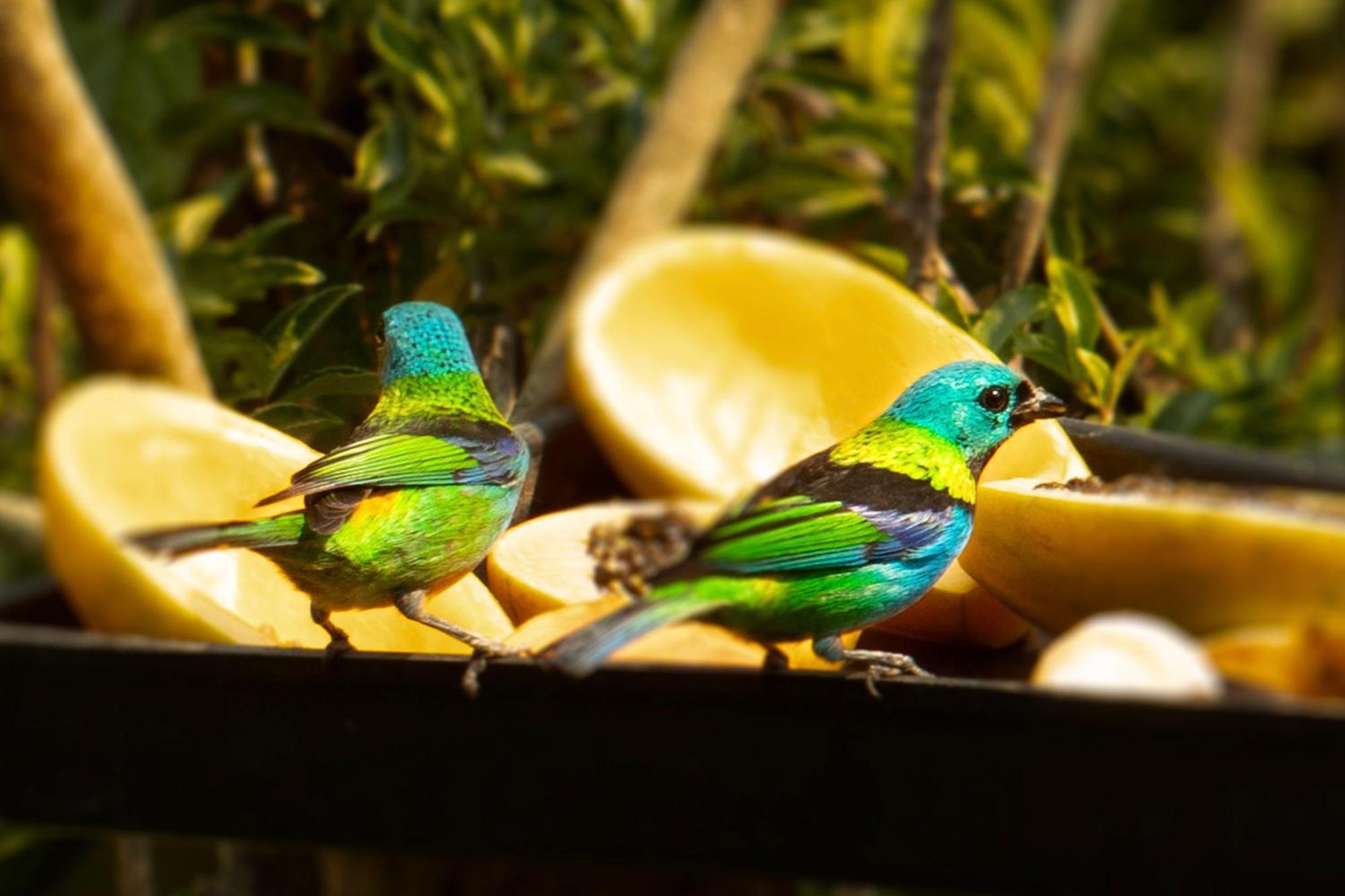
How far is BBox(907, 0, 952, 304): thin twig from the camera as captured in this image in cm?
102

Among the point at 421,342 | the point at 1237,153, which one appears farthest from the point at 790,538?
the point at 1237,153

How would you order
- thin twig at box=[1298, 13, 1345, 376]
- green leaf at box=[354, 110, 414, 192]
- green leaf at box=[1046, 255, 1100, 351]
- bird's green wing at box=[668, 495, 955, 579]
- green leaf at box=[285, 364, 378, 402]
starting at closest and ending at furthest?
1. bird's green wing at box=[668, 495, 955, 579]
2. green leaf at box=[285, 364, 378, 402]
3. green leaf at box=[1046, 255, 1100, 351]
4. green leaf at box=[354, 110, 414, 192]
5. thin twig at box=[1298, 13, 1345, 376]

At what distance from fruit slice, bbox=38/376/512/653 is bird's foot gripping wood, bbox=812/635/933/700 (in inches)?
8.0

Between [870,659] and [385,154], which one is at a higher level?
[385,154]

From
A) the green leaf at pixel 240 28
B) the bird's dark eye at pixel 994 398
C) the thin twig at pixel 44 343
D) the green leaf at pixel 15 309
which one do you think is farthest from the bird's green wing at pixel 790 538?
the green leaf at pixel 15 309

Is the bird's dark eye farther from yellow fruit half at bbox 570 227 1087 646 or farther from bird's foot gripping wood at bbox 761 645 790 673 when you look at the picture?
bird's foot gripping wood at bbox 761 645 790 673

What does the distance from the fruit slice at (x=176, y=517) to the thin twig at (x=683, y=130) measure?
2.38ft

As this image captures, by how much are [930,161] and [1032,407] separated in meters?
A: 0.39

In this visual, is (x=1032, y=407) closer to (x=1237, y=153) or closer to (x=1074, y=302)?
(x=1074, y=302)

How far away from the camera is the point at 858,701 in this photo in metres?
0.71

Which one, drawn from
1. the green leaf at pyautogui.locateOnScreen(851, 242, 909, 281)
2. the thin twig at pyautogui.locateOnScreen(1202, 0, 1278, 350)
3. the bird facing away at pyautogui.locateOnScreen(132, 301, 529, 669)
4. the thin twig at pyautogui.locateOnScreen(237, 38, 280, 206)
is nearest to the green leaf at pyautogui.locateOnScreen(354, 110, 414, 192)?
the thin twig at pyautogui.locateOnScreen(237, 38, 280, 206)

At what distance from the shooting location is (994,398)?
82cm

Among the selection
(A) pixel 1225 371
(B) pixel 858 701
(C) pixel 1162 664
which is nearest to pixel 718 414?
(B) pixel 858 701

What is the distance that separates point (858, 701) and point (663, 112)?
43.7 inches
